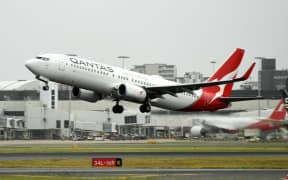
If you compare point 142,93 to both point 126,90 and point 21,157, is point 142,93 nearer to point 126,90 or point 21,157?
Result: point 126,90

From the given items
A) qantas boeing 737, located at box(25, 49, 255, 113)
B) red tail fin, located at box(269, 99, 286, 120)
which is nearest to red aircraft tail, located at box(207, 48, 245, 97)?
qantas boeing 737, located at box(25, 49, 255, 113)

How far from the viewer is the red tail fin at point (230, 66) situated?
64.9 metres

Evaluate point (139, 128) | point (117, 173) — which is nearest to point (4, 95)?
point (139, 128)

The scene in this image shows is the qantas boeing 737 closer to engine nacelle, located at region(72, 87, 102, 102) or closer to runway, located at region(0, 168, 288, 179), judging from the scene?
engine nacelle, located at region(72, 87, 102, 102)

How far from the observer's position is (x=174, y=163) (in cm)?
4644

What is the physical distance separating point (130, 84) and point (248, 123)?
60.4 feet

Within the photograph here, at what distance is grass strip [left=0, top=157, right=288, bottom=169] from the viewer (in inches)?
1750

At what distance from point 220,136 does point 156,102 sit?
1118 inches

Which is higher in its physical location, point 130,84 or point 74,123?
point 130,84

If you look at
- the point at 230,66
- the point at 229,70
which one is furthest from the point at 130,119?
the point at 229,70

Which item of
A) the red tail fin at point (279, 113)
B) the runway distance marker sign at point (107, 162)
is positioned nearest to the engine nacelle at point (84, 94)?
the runway distance marker sign at point (107, 162)

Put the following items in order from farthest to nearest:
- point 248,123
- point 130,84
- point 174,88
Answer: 1. point 248,123
2. point 174,88
3. point 130,84

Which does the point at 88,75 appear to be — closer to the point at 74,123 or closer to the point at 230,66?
the point at 230,66

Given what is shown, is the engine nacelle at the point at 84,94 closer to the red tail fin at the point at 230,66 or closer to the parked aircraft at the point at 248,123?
the red tail fin at the point at 230,66
